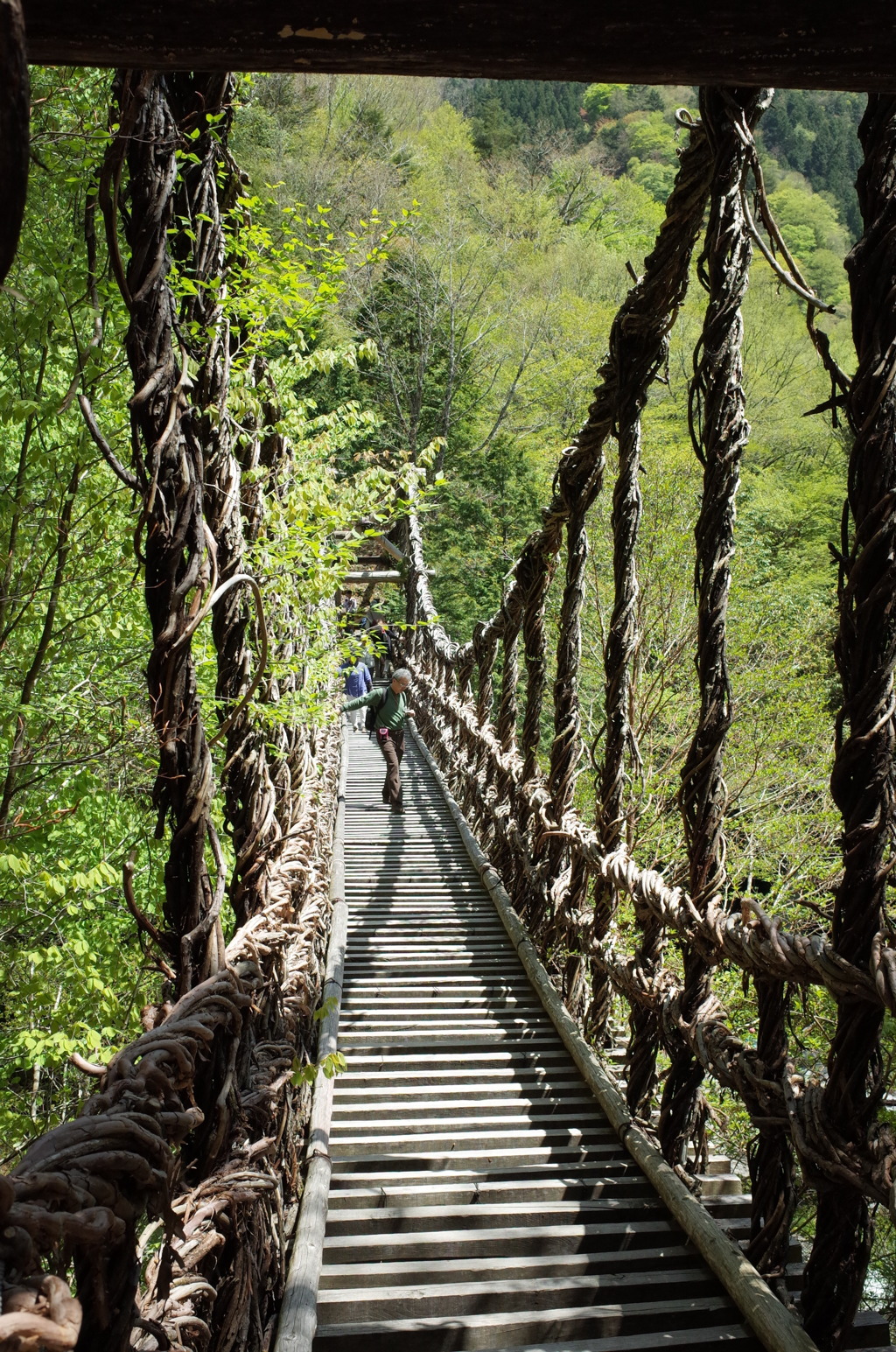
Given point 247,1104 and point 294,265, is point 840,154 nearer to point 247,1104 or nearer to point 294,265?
point 294,265

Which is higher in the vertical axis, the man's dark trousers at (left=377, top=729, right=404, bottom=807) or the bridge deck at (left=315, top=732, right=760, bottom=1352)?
the man's dark trousers at (left=377, top=729, right=404, bottom=807)

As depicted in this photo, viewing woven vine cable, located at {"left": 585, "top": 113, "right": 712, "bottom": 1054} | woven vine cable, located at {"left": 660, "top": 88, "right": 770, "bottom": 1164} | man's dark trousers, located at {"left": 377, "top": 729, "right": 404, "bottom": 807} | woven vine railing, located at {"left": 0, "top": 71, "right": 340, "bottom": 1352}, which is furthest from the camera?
man's dark trousers, located at {"left": 377, "top": 729, "right": 404, "bottom": 807}

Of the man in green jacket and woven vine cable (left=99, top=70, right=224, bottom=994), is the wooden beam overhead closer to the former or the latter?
woven vine cable (left=99, top=70, right=224, bottom=994)

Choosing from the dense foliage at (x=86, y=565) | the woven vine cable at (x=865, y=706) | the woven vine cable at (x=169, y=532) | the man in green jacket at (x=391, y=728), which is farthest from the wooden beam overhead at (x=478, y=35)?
the man in green jacket at (x=391, y=728)

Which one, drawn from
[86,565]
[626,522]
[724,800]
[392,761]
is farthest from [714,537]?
[392,761]

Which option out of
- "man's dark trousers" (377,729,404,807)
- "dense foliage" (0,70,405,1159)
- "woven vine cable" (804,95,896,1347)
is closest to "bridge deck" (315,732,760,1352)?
"woven vine cable" (804,95,896,1347)

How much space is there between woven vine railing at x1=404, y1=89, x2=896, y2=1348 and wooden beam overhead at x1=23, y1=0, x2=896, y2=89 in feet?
3.64

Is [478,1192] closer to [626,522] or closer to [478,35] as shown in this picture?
[626,522]

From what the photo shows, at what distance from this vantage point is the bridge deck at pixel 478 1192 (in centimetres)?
224

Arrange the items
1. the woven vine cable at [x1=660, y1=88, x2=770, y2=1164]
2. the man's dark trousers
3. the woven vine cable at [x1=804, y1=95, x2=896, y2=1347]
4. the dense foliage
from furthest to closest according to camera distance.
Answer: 1. the man's dark trousers
2. the dense foliage
3. the woven vine cable at [x1=660, y1=88, x2=770, y2=1164]
4. the woven vine cable at [x1=804, y1=95, x2=896, y2=1347]

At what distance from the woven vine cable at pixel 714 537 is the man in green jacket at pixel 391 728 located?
5.95 m

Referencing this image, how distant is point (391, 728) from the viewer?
8.88m

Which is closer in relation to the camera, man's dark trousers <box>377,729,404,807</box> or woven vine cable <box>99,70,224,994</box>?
woven vine cable <box>99,70,224,994</box>

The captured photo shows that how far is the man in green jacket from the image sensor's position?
28.2 ft
